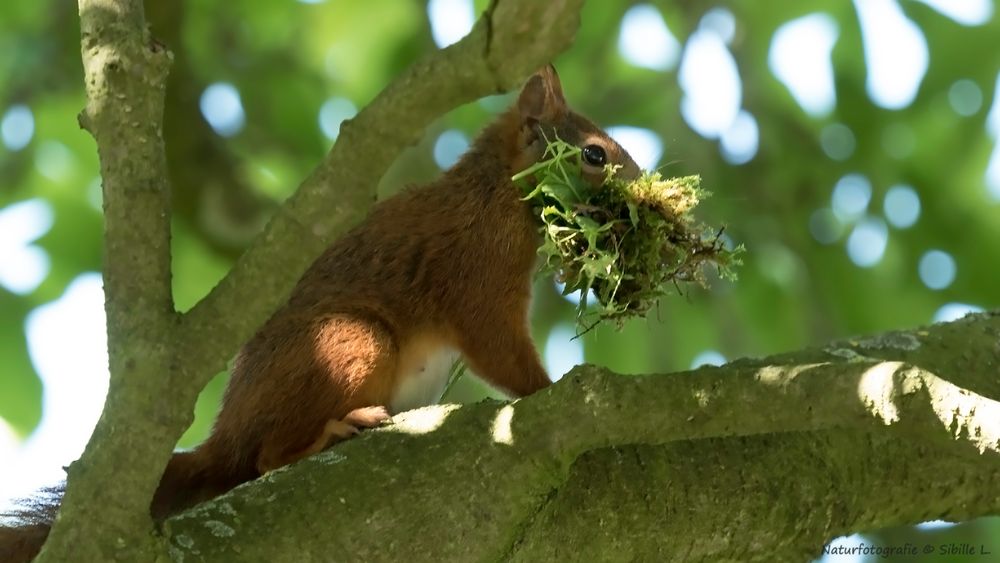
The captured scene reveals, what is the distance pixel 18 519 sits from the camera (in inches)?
98.0

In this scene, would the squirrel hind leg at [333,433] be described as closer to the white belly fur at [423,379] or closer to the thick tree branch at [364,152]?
the white belly fur at [423,379]

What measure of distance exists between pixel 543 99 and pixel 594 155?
0.44 meters

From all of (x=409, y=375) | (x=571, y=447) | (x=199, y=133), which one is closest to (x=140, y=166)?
(x=571, y=447)

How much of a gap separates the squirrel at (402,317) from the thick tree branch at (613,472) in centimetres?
55

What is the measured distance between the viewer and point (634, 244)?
2910 mm

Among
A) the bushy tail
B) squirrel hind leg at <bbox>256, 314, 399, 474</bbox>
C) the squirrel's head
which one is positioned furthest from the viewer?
the squirrel's head

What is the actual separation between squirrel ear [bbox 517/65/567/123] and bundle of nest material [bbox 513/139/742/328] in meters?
0.95

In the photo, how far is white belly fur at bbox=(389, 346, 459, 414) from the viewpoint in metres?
3.34

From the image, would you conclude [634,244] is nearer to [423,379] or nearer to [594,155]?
[594,155]

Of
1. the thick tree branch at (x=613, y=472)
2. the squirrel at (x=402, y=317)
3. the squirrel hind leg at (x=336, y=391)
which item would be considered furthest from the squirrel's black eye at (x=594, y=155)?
the thick tree branch at (x=613, y=472)

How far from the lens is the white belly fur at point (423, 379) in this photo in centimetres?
334

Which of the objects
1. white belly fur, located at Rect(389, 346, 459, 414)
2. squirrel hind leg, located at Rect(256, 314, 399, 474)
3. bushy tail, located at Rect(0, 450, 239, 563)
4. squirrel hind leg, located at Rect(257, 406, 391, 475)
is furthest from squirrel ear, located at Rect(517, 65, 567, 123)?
bushy tail, located at Rect(0, 450, 239, 563)

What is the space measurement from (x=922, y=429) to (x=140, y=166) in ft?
4.36

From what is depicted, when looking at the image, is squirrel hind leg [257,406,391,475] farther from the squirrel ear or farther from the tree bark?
the squirrel ear
